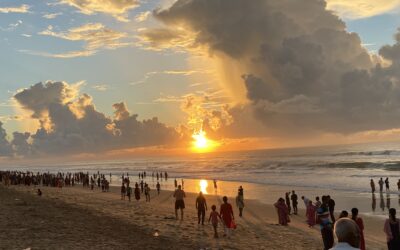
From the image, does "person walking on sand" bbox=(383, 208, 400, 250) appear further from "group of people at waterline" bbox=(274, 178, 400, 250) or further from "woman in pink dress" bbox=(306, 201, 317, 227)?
"woman in pink dress" bbox=(306, 201, 317, 227)

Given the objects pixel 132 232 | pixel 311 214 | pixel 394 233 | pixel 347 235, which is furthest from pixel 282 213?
pixel 347 235

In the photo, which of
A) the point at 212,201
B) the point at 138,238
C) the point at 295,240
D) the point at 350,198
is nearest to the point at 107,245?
the point at 138,238

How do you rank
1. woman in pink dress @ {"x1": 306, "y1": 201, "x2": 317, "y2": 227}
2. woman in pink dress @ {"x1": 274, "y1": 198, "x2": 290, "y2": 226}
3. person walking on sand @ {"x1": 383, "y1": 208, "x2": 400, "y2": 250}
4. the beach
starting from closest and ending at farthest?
1. person walking on sand @ {"x1": 383, "y1": 208, "x2": 400, "y2": 250}
2. the beach
3. woman in pink dress @ {"x1": 306, "y1": 201, "x2": 317, "y2": 227}
4. woman in pink dress @ {"x1": 274, "y1": 198, "x2": 290, "y2": 226}

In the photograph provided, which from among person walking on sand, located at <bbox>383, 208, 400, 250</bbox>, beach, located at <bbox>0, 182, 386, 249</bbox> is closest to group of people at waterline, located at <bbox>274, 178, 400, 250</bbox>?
person walking on sand, located at <bbox>383, 208, 400, 250</bbox>

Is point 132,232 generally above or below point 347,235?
below

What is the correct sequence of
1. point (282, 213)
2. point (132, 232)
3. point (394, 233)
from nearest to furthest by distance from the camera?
1. point (394, 233)
2. point (132, 232)
3. point (282, 213)

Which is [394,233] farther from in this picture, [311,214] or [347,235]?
[311,214]

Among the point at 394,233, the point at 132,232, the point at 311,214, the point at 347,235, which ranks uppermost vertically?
the point at 347,235

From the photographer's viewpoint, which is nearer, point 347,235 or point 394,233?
point 347,235

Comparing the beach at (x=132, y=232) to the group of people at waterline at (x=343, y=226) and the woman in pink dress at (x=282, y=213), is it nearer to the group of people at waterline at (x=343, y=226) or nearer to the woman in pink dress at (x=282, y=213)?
the woman in pink dress at (x=282, y=213)

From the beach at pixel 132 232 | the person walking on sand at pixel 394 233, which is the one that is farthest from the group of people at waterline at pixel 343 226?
the beach at pixel 132 232

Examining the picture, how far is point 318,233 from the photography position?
2092cm

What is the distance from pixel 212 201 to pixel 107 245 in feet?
84.0

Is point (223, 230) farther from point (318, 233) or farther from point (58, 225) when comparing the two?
point (58, 225)
